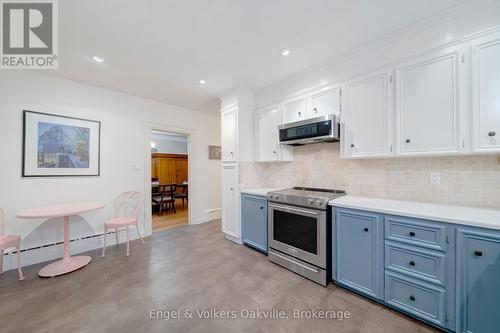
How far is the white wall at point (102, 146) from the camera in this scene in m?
2.48

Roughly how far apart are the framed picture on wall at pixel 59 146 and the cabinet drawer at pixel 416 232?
4.18m

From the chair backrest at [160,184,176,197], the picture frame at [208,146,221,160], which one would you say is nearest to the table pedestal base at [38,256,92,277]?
the picture frame at [208,146,221,160]

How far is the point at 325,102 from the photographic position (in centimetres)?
248

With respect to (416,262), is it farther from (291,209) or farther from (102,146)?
(102,146)

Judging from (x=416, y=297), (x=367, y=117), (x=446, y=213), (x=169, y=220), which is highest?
(x=367, y=117)

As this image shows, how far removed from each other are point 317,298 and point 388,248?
861mm

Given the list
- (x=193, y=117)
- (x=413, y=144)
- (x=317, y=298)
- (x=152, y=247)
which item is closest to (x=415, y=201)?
(x=413, y=144)

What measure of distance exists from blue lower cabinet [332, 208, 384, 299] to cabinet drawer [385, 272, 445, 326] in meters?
0.08

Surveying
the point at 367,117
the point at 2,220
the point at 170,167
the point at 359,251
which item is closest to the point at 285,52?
the point at 367,117

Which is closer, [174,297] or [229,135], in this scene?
[174,297]

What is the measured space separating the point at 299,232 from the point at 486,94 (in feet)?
6.94

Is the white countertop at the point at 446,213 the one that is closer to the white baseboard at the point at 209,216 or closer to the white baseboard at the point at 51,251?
the white baseboard at the point at 209,216

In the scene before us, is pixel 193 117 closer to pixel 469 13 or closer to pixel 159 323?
pixel 159 323

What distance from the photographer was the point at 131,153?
3.52 m
